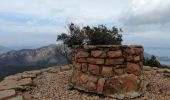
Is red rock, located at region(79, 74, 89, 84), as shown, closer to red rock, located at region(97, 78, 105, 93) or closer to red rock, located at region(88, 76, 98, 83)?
red rock, located at region(88, 76, 98, 83)

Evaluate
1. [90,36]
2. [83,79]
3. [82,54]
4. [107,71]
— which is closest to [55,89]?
[83,79]

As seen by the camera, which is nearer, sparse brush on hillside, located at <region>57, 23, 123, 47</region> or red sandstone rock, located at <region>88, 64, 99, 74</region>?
red sandstone rock, located at <region>88, 64, 99, 74</region>

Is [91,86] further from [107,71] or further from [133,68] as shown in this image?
[133,68]

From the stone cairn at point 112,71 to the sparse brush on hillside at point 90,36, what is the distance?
23.1 ft

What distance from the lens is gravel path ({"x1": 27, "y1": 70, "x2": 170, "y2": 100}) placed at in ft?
26.8

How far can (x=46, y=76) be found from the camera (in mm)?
10766

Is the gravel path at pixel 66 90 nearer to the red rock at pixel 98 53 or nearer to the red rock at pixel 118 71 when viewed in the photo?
the red rock at pixel 118 71

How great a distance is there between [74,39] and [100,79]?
8532 mm

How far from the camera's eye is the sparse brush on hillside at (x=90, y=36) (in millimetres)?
15836

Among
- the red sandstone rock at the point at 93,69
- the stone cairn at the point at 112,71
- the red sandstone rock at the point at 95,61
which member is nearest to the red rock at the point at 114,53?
the stone cairn at the point at 112,71

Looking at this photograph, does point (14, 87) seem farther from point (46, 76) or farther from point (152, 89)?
point (152, 89)

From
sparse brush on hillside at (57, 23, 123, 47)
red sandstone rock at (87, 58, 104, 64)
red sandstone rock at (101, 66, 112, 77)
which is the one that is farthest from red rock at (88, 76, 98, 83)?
sparse brush on hillside at (57, 23, 123, 47)

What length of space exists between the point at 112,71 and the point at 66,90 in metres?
1.32

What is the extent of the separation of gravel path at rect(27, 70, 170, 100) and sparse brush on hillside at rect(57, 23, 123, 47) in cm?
572
